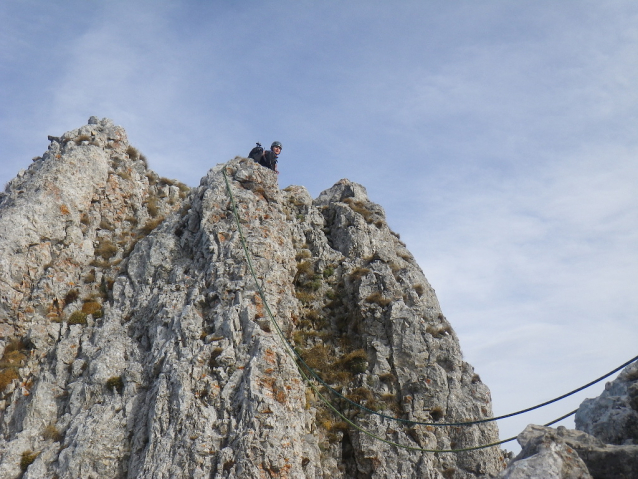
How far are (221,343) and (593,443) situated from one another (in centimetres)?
1346

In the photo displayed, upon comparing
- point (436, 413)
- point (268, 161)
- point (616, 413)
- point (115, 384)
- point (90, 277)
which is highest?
point (268, 161)

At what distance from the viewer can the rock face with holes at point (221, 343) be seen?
19781 millimetres

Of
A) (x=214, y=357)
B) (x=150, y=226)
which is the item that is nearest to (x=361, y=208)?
(x=150, y=226)

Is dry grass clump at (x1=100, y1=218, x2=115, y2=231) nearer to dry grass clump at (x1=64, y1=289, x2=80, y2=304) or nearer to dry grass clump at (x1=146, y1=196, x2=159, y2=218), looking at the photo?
dry grass clump at (x1=146, y1=196, x2=159, y2=218)

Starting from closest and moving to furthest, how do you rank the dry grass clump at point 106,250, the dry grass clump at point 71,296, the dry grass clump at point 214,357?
the dry grass clump at point 214,357 < the dry grass clump at point 71,296 < the dry grass clump at point 106,250

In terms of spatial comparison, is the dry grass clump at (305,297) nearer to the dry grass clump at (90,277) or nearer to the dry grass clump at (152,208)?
the dry grass clump at (90,277)

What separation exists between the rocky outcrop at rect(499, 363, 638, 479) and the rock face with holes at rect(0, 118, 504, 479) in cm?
780

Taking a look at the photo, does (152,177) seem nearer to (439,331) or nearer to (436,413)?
(439,331)

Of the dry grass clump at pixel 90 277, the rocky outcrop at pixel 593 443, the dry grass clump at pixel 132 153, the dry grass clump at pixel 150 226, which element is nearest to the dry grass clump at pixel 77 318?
the dry grass clump at pixel 90 277

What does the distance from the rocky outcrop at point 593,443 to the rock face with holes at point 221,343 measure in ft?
25.6

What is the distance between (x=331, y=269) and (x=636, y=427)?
54.1 ft

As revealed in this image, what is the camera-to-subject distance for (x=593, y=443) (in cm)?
1259

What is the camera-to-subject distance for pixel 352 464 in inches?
840

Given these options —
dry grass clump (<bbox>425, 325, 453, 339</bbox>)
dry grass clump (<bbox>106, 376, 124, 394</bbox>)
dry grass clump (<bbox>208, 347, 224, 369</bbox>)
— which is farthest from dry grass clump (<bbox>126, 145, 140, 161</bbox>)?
dry grass clump (<bbox>425, 325, 453, 339</bbox>)
